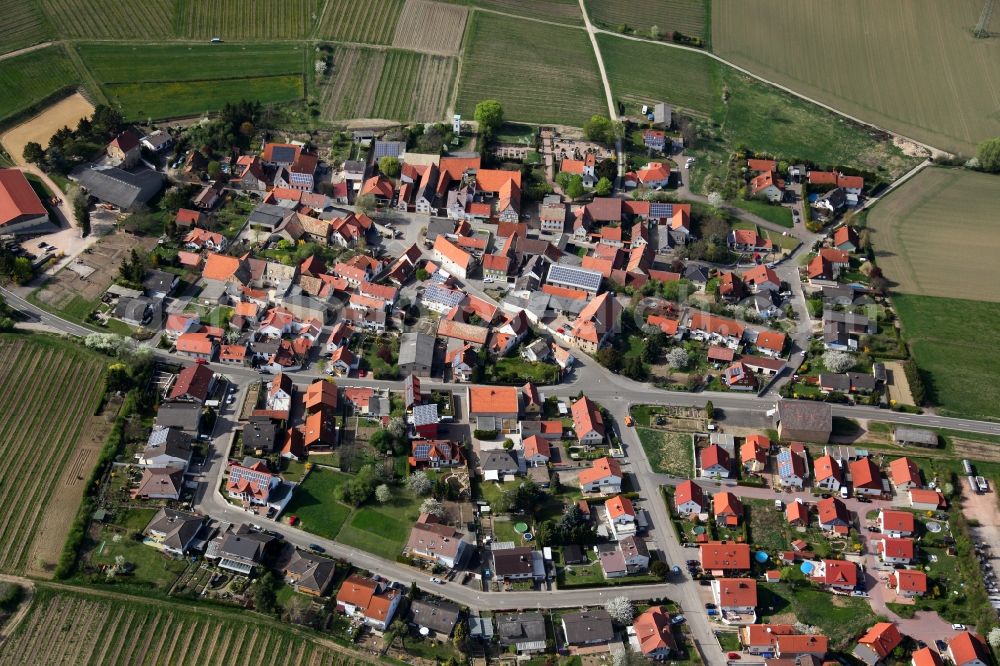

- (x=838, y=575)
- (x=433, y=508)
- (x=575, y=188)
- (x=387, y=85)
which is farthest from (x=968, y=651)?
(x=387, y=85)

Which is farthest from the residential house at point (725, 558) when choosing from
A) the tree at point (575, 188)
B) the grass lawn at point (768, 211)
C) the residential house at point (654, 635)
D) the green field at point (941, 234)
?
the tree at point (575, 188)

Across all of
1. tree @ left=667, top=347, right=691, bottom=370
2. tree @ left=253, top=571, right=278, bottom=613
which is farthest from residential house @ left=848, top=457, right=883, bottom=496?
tree @ left=253, top=571, right=278, bottom=613

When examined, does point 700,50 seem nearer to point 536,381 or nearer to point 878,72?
point 878,72

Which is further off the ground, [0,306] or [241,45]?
[241,45]

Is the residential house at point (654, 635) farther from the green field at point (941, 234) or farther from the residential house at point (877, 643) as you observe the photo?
the green field at point (941, 234)

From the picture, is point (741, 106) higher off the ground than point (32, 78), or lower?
higher

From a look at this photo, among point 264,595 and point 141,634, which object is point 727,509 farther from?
point 141,634

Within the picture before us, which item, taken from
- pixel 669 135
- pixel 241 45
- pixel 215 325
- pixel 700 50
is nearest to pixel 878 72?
pixel 700 50
